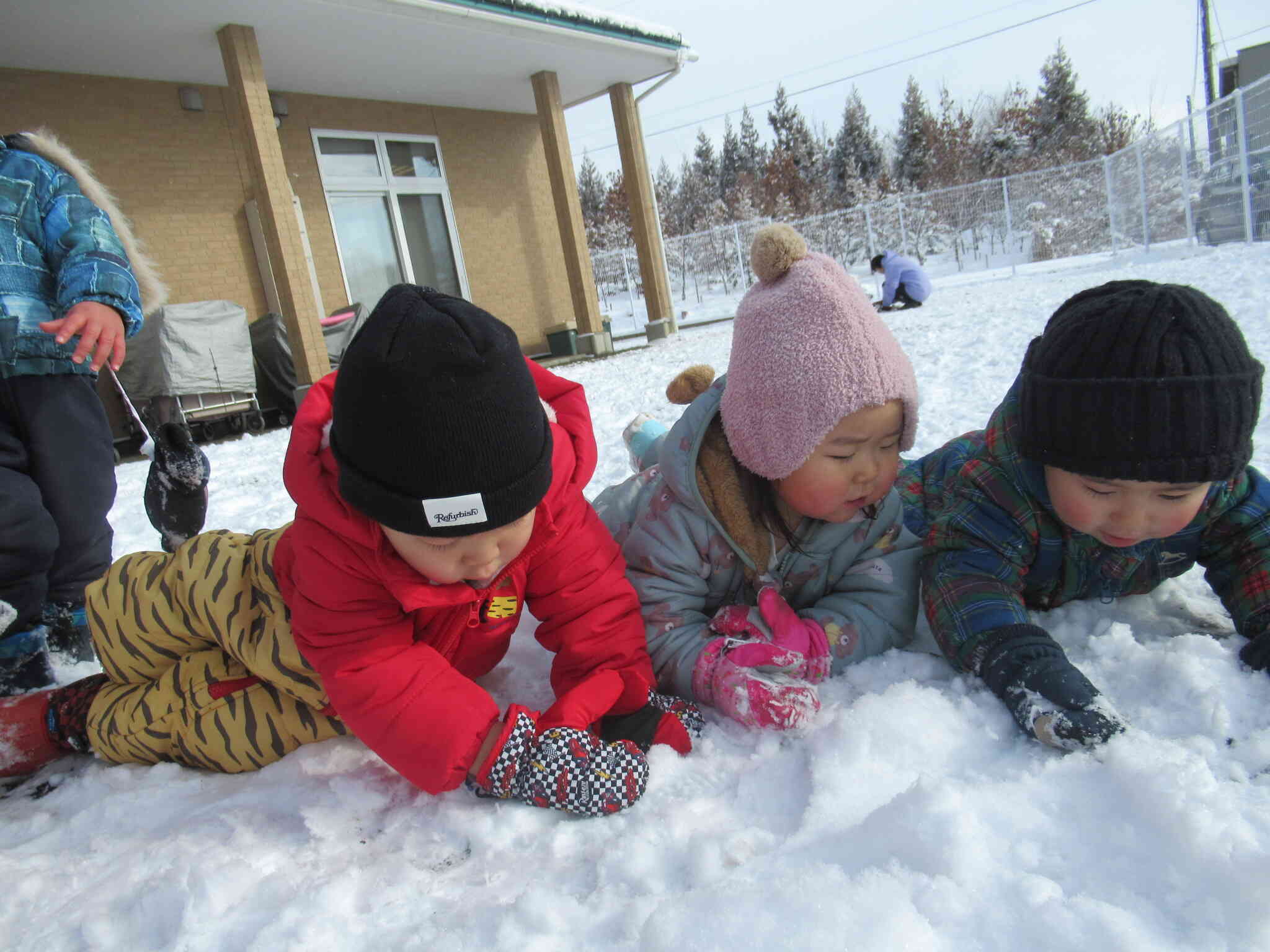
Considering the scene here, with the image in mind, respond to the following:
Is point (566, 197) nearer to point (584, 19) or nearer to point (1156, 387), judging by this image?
point (584, 19)

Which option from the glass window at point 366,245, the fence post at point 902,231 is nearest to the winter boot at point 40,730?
the glass window at point 366,245

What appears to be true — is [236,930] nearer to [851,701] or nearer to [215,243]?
[851,701]

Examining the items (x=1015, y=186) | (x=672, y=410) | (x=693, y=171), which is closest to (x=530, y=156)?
(x=672, y=410)

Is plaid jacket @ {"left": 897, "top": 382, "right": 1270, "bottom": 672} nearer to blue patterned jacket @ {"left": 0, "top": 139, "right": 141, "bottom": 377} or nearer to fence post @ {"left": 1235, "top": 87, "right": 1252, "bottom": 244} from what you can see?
blue patterned jacket @ {"left": 0, "top": 139, "right": 141, "bottom": 377}

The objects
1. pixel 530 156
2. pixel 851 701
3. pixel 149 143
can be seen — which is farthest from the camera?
pixel 530 156

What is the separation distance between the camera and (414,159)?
934 cm

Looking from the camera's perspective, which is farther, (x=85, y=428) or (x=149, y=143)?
(x=149, y=143)

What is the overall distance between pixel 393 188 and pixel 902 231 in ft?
45.1

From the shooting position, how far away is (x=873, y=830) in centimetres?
100

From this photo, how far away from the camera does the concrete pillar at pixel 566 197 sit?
877 centimetres

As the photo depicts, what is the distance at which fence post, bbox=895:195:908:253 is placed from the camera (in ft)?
59.5

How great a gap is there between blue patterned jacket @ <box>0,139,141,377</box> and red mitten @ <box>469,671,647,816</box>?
4.87 feet

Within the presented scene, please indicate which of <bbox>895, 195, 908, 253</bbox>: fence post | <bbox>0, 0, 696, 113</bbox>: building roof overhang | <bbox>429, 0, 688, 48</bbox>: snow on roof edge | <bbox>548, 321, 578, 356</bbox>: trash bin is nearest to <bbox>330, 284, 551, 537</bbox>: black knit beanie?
<bbox>0, 0, 696, 113</bbox>: building roof overhang

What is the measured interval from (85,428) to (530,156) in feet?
31.0
